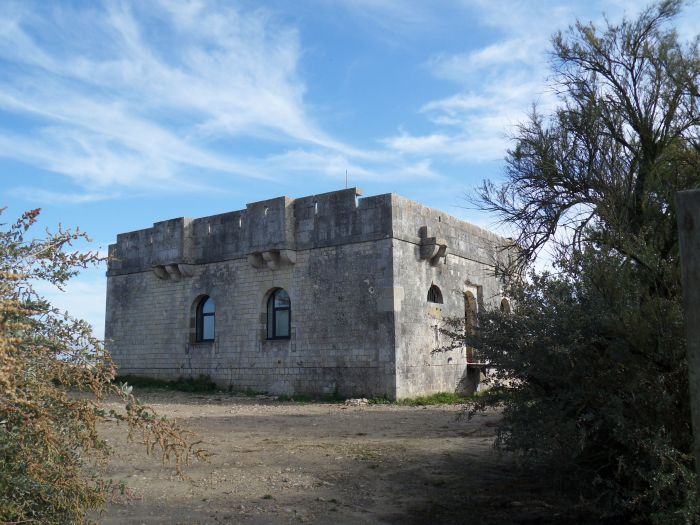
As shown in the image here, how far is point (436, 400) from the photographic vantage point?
16062mm

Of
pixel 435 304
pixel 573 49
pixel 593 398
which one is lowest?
pixel 593 398

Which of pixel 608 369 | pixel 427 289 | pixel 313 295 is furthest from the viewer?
pixel 427 289

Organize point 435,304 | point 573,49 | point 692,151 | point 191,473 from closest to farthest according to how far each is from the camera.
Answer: point 191,473
point 692,151
point 573,49
point 435,304

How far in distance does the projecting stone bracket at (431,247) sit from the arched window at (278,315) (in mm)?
3942

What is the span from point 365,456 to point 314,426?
10.3ft

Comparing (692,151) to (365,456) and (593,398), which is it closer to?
(593,398)

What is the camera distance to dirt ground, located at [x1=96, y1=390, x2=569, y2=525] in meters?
6.05

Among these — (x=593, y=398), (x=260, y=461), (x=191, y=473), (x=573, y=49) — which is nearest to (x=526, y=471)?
(x=593, y=398)

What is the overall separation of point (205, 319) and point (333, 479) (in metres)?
12.8

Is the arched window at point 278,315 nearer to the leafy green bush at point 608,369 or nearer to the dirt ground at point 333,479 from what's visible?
the dirt ground at point 333,479

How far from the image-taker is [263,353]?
17547 millimetres

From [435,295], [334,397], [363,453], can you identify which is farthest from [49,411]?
[435,295]

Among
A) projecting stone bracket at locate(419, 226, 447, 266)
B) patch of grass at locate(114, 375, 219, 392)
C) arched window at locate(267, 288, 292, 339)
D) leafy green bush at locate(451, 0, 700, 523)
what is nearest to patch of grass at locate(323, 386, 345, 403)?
arched window at locate(267, 288, 292, 339)

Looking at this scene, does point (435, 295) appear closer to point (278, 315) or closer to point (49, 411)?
point (278, 315)
